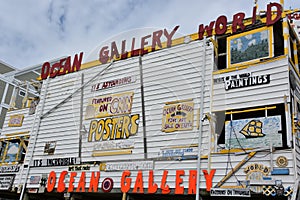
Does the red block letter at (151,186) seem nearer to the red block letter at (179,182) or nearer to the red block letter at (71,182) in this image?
the red block letter at (179,182)

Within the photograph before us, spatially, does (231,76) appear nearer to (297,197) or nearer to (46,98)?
(297,197)

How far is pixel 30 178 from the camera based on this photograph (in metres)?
14.4

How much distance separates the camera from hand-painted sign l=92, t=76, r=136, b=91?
44.6 ft

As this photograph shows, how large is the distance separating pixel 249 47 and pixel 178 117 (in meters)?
3.41

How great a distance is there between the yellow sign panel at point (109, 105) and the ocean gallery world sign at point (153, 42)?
1.78 m

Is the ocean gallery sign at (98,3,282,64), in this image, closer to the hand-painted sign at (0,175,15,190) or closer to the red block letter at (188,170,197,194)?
the red block letter at (188,170,197,194)

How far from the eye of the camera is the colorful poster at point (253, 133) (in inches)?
373

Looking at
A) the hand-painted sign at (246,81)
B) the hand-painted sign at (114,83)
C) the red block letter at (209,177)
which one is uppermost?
the hand-painted sign at (114,83)

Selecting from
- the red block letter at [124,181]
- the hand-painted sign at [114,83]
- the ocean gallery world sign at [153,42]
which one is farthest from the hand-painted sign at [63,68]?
the red block letter at [124,181]

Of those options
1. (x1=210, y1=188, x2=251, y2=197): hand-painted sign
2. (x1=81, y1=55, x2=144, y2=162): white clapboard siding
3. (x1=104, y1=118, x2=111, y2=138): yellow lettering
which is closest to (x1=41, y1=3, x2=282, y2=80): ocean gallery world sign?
(x1=81, y1=55, x2=144, y2=162): white clapboard siding

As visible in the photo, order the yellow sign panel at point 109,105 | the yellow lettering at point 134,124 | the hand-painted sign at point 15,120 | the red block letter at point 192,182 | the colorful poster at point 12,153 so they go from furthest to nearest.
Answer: the hand-painted sign at point 15,120 < the colorful poster at point 12,153 < the yellow sign panel at point 109,105 < the yellow lettering at point 134,124 < the red block letter at point 192,182

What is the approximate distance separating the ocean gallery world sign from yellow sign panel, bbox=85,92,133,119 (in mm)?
1783

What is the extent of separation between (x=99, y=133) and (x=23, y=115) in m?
5.58

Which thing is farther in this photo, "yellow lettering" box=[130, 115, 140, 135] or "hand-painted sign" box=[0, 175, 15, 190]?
"hand-painted sign" box=[0, 175, 15, 190]
